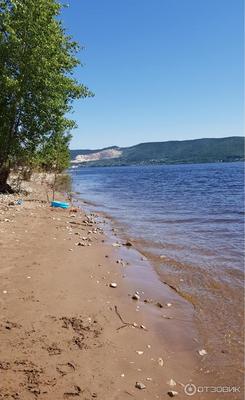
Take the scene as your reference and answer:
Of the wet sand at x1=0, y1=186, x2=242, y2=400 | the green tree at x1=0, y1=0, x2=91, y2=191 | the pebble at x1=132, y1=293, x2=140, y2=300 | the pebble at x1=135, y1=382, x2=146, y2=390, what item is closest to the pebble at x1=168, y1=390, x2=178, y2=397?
the wet sand at x1=0, y1=186, x2=242, y2=400

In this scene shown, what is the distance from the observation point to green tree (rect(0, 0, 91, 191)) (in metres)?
22.2

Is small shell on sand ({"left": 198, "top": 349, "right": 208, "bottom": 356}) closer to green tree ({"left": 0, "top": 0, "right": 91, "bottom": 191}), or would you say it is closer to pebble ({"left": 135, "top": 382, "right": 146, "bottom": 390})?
pebble ({"left": 135, "top": 382, "right": 146, "bottom": 390})

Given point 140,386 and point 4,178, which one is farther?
point 4,178

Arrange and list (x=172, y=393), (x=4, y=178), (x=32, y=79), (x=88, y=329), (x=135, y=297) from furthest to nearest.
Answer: (x=4, y=178), (x=32, y=79), (x=135, y=297), (x=88, y=329), (x=172, y=393)

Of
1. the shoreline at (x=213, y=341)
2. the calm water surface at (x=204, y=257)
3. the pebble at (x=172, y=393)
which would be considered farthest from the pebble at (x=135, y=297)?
the pebble at (x=172, y=393)

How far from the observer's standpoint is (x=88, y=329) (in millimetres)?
6988

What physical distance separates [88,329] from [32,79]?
19.0 metres

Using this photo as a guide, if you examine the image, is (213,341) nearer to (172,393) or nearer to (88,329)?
(172,393)

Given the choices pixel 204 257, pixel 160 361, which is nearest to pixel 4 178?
pixel 204 257

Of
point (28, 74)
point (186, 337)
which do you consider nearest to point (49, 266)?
point (186, 337)

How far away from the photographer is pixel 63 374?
5469 mm

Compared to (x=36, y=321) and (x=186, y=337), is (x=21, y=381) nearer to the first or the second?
(x=36, y=321)

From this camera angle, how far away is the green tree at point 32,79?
2225cm

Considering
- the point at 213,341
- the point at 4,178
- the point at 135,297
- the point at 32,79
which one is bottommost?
the point at 213,341
